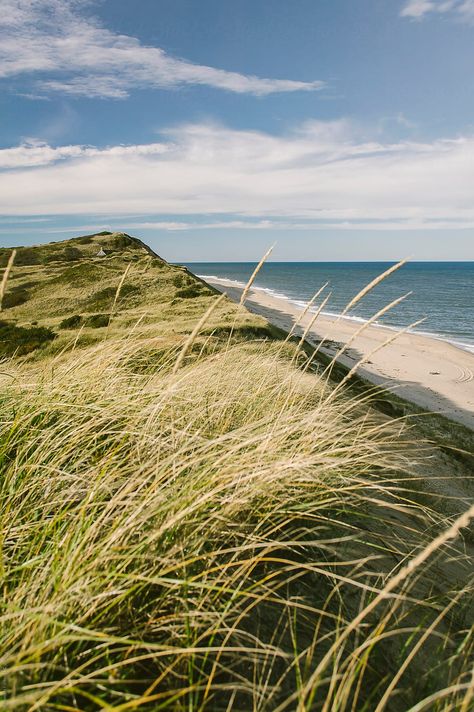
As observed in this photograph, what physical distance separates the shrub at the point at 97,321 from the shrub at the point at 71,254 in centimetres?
2691

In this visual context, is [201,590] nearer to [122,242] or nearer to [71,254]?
[71,254]

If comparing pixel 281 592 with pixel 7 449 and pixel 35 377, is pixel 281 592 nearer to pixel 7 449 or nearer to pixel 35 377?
pixel 7 449

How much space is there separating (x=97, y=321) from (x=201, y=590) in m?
22.5

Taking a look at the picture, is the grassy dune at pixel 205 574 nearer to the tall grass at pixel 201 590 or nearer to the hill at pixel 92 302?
the tall grass at pixel 201 590

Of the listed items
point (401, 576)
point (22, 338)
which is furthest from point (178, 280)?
point (401, 576)

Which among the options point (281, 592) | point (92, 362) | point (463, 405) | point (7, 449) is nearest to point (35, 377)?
point (92, 362)

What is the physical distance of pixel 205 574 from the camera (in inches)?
78.2

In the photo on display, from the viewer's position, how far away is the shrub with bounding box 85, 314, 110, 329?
2276 cm

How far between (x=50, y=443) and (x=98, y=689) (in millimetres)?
1692

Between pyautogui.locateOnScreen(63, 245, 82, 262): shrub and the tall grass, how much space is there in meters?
49.1

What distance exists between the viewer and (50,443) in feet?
10.2

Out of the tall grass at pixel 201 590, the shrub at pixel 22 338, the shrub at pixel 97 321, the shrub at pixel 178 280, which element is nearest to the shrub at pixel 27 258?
the shrub at pixel 178 280

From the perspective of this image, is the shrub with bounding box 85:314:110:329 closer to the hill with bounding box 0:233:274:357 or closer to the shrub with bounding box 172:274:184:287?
the hill with bounding box 0:233:274:357

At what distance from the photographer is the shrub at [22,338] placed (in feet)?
65.8
